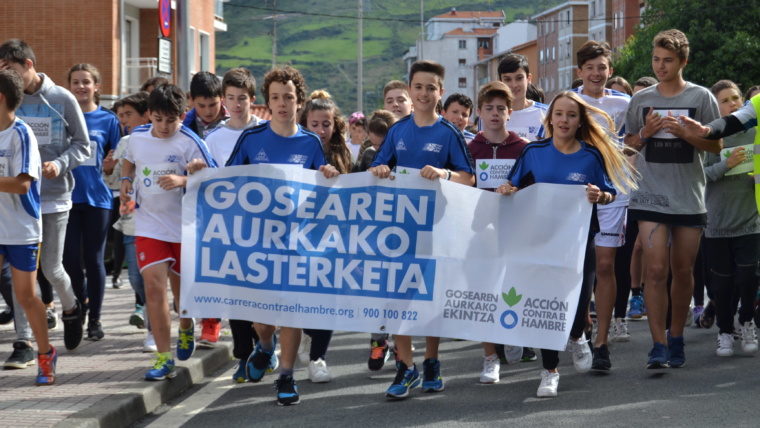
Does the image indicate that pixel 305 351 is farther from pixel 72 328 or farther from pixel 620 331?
pixel 620 331

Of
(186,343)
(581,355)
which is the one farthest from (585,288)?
(186,343)

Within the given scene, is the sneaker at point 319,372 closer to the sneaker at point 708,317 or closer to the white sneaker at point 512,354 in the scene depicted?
the white sneaker at point 512,354

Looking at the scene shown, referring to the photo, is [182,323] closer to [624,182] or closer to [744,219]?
[624,182]

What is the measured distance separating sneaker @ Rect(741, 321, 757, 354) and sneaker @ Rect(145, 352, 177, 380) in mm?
4503

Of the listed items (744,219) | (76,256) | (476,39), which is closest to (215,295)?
(76,256)

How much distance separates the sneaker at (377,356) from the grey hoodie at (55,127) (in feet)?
8.49

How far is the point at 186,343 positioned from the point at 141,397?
3.35 feet

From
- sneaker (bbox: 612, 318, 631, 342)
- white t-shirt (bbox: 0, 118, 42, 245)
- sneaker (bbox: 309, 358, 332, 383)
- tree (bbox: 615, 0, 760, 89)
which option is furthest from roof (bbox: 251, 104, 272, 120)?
tree (bbox: 615, 0, 760, 89)

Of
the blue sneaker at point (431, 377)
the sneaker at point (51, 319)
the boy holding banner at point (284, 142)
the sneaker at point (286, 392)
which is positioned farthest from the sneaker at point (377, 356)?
the sneaker at point (51, 319)

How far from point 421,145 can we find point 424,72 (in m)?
0.48

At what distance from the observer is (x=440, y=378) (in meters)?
7.52

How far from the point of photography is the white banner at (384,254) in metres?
7.24

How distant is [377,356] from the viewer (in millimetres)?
8500

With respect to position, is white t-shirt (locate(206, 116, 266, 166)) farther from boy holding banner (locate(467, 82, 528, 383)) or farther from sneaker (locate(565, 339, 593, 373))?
sneaker (locate(565, 339, 593, 373))
